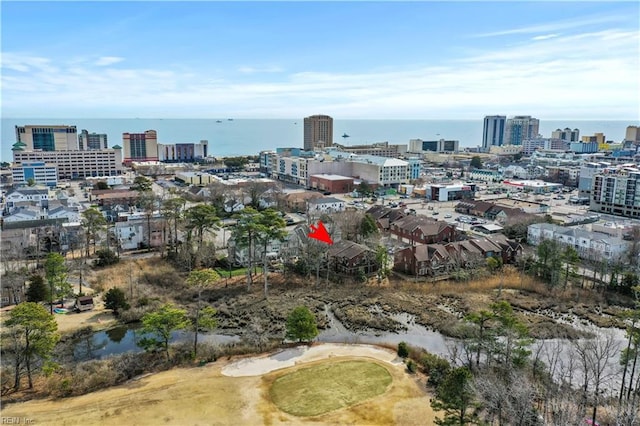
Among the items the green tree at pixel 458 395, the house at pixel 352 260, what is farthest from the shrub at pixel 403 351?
the house at pixel 352 260

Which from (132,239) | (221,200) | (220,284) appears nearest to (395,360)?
(220,284)

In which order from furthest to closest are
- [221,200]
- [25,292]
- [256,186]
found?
[256,186], [221,200], [25,292]

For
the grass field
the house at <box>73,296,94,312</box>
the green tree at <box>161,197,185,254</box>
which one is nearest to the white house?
the grass field

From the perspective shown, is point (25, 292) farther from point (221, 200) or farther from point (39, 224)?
point (221, 200)

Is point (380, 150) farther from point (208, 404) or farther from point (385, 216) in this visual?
point (208, 404)

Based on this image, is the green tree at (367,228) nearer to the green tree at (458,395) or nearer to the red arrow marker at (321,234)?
the red arrow marker at (321,234)

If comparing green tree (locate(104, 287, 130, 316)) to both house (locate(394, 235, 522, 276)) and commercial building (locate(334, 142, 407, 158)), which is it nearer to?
house (locate(394, 235, 522, 276))
